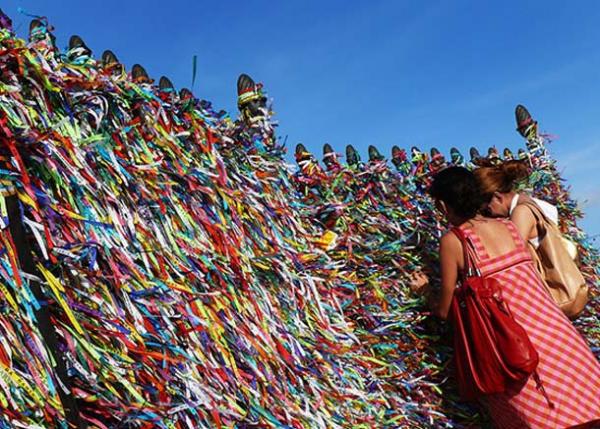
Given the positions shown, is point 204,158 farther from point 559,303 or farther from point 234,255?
point 559,303

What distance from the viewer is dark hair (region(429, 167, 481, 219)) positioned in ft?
9.53

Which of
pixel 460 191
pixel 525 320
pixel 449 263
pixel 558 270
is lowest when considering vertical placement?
pixel 525 320

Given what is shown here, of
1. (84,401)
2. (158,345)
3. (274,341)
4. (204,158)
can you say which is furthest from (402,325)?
(84,401)

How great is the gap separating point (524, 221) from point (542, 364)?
0.73m

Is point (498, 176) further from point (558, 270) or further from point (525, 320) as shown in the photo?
point (525, 320)

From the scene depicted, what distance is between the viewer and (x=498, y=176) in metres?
3.30

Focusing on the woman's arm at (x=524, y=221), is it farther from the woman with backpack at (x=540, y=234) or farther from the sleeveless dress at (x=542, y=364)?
the sleeveless dress at (x=542, y=364)

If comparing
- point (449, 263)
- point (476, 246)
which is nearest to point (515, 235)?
point (476, 246)

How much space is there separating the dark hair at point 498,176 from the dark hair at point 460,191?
0.27m

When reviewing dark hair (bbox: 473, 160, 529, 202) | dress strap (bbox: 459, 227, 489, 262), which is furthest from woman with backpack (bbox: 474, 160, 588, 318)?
dress strap (bbox: 459, 227, 489, 262)

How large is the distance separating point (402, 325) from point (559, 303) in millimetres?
731

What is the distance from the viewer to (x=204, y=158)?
7.92 ft

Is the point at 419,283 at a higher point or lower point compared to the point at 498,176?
lower

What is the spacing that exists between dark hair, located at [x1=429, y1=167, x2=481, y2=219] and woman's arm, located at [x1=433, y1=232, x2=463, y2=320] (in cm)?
15
